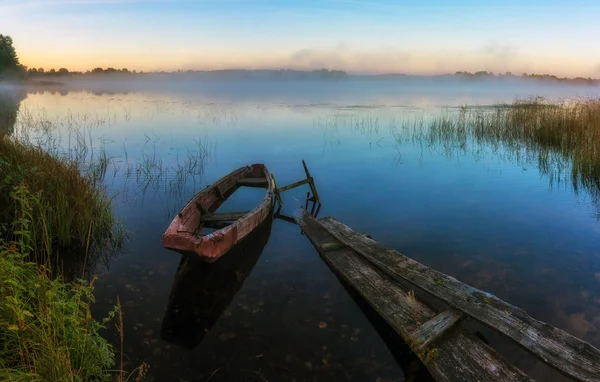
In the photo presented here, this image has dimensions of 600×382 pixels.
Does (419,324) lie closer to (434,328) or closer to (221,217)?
(434,328)

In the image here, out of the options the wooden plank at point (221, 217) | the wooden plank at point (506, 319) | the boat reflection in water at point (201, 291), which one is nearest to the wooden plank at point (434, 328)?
the wooden plank at point (506, 319)

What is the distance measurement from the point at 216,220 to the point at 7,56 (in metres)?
113

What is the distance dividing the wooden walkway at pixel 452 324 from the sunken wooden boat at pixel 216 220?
7.36 feet

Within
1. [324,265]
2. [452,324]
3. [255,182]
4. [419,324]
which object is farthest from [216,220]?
[452,324]

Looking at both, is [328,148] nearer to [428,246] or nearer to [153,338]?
[428,246]

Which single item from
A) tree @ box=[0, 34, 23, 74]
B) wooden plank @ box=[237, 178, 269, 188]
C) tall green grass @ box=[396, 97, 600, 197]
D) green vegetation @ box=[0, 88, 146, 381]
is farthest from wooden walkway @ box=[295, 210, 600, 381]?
tree @ box=[0, 34, 23, 74]

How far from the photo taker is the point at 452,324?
5852 millimetres

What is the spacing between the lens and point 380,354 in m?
6.11

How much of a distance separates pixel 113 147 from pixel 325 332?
62.7 ft

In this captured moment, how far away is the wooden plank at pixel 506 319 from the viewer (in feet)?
16.6

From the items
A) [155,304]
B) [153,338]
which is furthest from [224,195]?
[153,338]

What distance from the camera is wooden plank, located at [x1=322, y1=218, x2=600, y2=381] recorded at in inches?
199

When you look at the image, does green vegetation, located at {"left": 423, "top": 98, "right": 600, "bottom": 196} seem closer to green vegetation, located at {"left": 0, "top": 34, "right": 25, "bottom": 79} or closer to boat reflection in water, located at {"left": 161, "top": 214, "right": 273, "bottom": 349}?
boat reflection in water, located at {"left": 161, "top": 214, "right": 273, "bottom": 349}

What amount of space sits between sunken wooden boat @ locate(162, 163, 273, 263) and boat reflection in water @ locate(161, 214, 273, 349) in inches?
16.3
